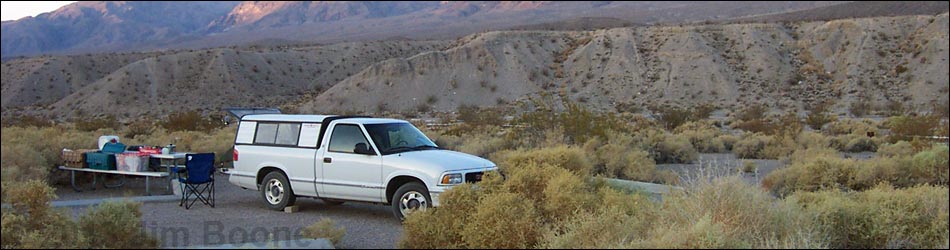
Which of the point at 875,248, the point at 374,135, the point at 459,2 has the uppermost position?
the point at 459,2

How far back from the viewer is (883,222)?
9.82 meters

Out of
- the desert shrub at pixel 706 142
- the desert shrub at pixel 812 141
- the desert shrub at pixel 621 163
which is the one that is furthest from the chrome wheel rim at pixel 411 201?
the desert shrub at pixel 706 142

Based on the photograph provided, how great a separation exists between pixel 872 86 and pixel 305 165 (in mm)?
58102

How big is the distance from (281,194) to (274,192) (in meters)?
0.16

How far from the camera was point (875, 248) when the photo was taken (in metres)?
9.64

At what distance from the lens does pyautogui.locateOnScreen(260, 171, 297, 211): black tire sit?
42.8ft

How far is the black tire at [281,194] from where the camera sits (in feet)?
42.8

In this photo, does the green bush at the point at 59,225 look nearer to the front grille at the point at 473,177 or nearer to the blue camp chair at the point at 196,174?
the blue camp chair at the point at 196,174

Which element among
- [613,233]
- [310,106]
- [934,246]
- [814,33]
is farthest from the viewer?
[814,33]

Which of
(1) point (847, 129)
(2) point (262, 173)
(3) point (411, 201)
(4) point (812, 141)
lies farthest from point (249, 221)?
(1) point (847, 129)

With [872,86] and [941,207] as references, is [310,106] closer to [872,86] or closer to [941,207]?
[872,86]

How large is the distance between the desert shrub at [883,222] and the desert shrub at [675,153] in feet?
46.6

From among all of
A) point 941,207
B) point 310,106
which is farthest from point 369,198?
point 310,106

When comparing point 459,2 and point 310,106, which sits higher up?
point 459,2
